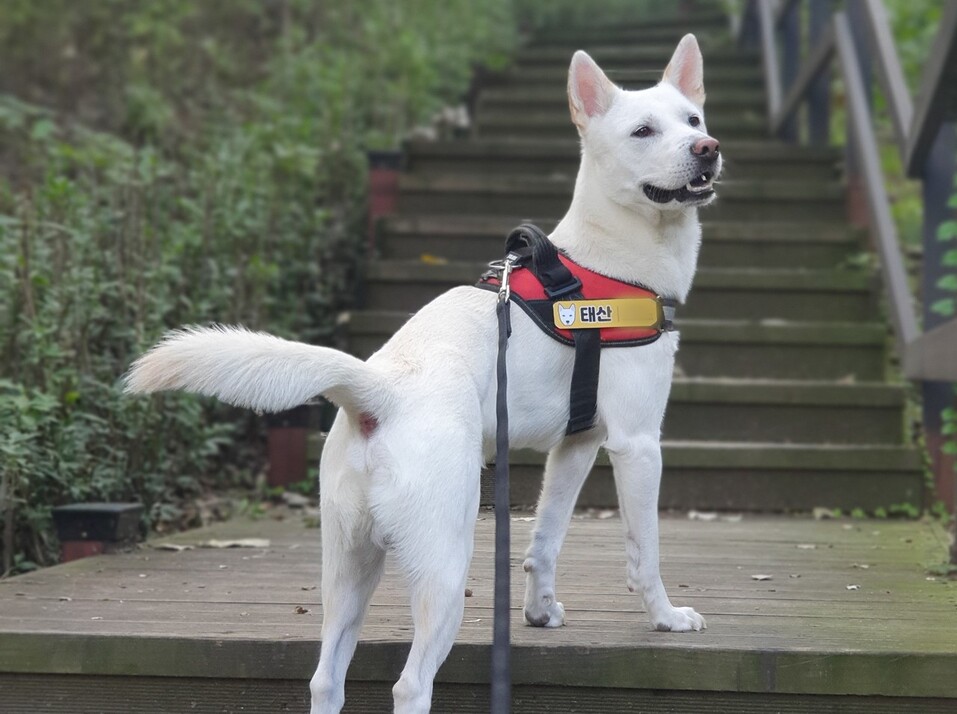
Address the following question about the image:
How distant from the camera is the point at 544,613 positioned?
2693 millimetres

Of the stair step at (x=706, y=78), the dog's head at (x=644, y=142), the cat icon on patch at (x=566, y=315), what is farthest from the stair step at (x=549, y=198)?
the cat icon on patch at (x=566, y=315)

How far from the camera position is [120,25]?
872 centimetres

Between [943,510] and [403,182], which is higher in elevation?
[403,182]

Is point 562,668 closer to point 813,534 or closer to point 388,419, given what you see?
point 388,419

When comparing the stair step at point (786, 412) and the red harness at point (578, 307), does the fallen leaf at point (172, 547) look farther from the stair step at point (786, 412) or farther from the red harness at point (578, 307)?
the stair step at point (786, 412)

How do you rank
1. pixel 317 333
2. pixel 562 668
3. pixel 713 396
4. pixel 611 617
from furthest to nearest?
1. pixel 317 333
2. pixel 713 396
3. pixel 611 617
4. pixel 562 668

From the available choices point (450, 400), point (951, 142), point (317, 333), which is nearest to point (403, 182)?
point (317, 333)

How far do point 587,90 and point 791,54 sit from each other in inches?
219

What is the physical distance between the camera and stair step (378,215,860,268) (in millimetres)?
6090

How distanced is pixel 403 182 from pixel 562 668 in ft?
14.3

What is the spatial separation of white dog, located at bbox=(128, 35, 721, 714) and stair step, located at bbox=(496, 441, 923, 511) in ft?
6.28

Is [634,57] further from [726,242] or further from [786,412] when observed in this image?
[786,412]

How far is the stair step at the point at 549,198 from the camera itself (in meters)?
6.48

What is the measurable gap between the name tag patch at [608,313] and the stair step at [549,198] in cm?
380
